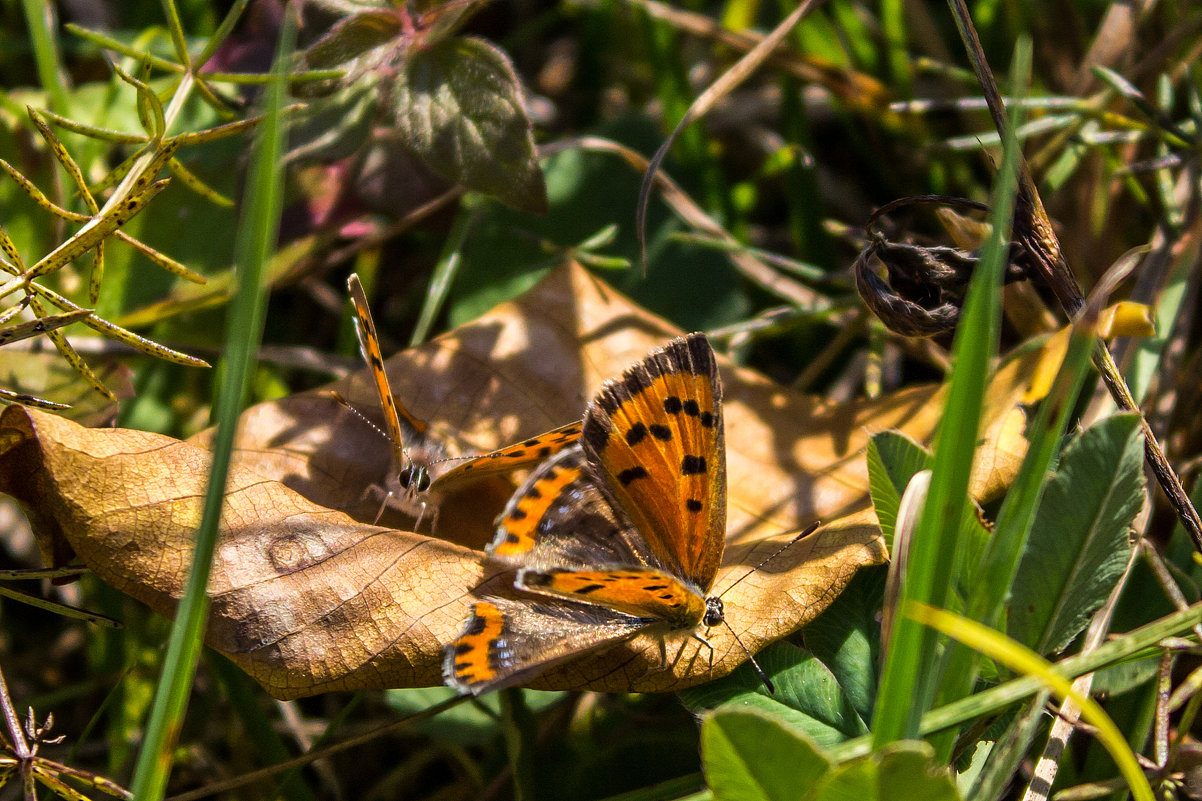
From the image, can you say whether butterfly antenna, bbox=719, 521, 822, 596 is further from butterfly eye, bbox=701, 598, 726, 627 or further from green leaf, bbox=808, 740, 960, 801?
green leaf, bbox=808, 740, 960, 801

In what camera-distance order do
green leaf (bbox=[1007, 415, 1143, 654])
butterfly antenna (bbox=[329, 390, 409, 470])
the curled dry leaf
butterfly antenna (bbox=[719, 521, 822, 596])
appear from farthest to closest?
butterfly antenna (bbox=[329, 390, 409, 470]) → butterfly antenna (bbox=[719, 521, 822, 596]) → the curled dry leaf → green leaf (bbox=[1007, 415, 1143, 654])

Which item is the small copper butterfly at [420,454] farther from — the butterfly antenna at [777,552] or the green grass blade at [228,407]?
the green grass blade at [228,407]

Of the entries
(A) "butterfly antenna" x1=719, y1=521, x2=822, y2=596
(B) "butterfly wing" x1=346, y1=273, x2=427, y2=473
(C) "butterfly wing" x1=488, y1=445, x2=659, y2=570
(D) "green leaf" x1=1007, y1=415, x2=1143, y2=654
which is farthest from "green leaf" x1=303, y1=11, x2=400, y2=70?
(D) "green leaf" x1=1007, y1=415, x2=1143, y2=654

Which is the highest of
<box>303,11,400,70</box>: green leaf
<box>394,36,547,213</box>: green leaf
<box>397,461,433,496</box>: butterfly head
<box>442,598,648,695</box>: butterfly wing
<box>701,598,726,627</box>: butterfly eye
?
<box>303,11,400,70</box>: green leaf

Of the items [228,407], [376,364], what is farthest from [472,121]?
[228,407]

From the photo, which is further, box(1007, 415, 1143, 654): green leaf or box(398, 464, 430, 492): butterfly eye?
box(398, 464, 430, 492): butterfly eye

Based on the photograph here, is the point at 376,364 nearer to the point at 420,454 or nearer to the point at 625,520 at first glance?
the point at 420,454
